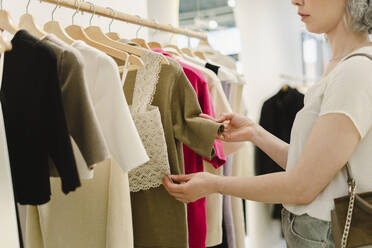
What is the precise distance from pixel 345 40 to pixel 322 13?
0.32 feet

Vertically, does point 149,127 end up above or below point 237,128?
above

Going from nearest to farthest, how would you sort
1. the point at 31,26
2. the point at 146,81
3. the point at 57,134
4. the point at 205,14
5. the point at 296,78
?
the point at 57,134 → the point at 31,26 → the point at 146,81 → the point at 205,14 → the point at 296,78

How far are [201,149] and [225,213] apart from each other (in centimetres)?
59

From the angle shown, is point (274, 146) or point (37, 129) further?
point (274, 146)

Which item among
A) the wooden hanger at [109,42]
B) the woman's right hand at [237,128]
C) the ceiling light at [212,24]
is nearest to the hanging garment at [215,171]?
the woman's right hand at [237,128]

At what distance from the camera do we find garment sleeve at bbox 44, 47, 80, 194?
79cm

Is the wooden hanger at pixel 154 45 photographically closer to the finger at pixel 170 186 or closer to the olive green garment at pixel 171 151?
the olive green garment at pixel 171 151

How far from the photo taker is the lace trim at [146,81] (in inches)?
48.9

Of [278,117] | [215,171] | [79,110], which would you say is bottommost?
[278,117]

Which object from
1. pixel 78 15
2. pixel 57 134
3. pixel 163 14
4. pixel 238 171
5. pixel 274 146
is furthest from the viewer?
pixel 163 14

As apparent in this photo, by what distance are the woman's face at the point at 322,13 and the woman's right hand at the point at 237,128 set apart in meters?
0.39

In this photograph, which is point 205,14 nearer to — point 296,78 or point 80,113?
point 296,78

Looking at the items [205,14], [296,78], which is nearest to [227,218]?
[205,14]

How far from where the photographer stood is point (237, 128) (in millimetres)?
1479
